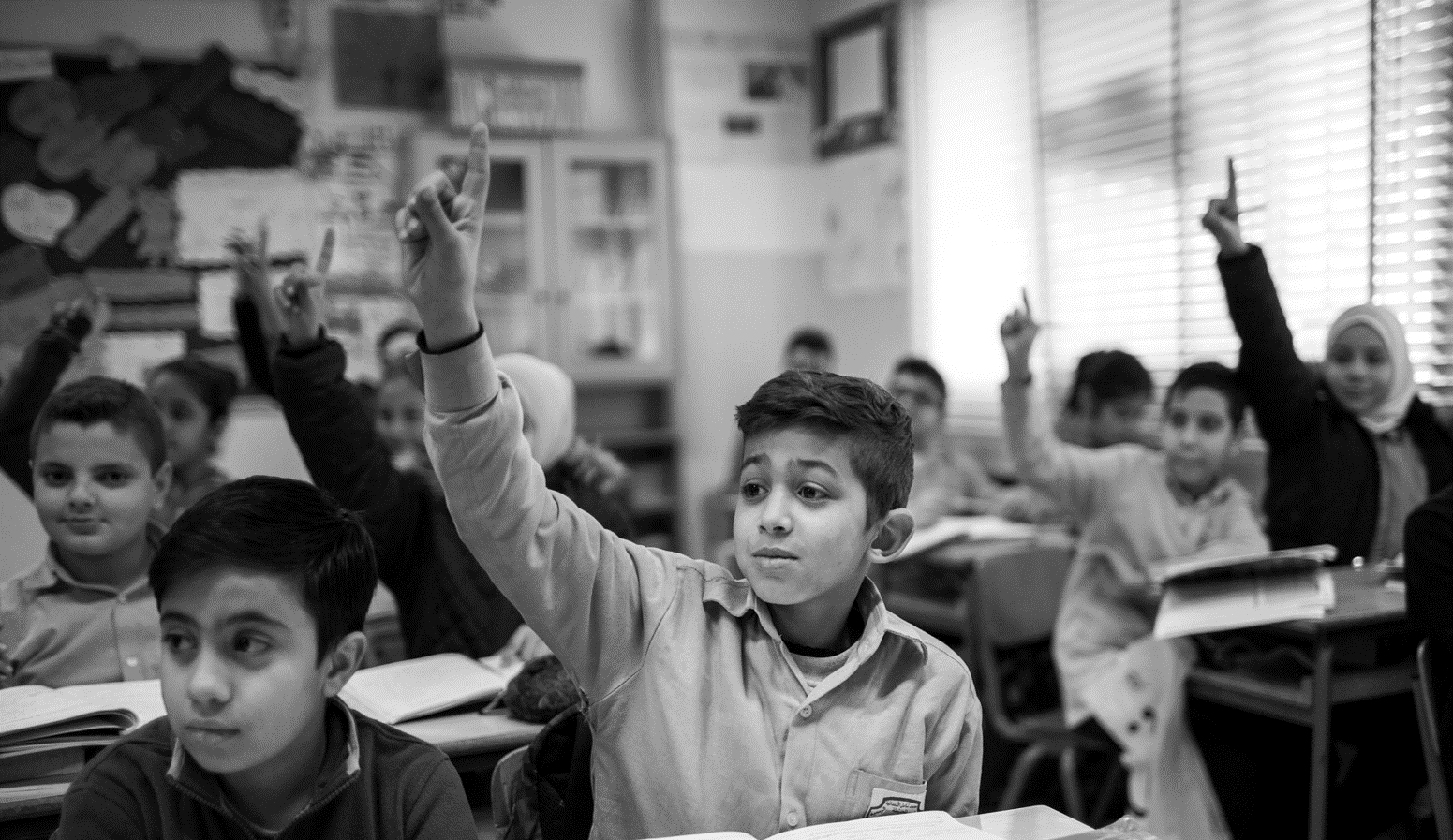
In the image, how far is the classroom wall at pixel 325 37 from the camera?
4.57 meters

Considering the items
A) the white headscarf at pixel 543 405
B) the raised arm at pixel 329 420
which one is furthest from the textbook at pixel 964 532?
the raised arm at pixel 329 420

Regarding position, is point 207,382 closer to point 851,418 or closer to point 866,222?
point 851,418

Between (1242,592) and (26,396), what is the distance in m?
2.25

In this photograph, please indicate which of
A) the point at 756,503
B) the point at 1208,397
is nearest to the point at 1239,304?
the point at 1208,397

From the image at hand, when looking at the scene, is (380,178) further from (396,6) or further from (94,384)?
(94,384)

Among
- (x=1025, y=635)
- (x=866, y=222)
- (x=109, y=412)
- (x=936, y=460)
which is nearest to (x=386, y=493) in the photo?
(x=109, y=412)

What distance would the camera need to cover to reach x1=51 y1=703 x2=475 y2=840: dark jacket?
3.51 feet

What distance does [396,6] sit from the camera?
5.06m

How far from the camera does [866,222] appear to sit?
18.2 ft

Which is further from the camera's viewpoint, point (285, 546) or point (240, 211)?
point (240, 211)

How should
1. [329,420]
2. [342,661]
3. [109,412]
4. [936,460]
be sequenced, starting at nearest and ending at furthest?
[342,661], [109,412], [329,420], [936,460]

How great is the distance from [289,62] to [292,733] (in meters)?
4.31

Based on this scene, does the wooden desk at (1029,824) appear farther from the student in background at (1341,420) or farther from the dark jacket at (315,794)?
the student in background at (1341,420)

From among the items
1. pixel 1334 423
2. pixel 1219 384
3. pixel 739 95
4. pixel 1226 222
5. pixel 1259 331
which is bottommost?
pixel 1334 423
